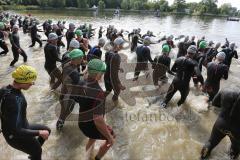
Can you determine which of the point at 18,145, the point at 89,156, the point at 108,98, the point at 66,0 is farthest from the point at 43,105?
the point at 66,0

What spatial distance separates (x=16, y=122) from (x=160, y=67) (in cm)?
602

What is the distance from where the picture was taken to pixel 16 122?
332cm

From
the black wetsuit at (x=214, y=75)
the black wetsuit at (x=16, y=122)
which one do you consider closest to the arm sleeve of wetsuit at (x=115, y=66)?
the black wetsuit at (x=214, y=75)

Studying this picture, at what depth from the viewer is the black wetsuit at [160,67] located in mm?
8219

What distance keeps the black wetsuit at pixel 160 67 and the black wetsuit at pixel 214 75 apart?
53.6 inches

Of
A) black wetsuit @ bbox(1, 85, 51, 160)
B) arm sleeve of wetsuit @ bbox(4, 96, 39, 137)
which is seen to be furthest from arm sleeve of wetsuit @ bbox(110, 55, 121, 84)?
arm sleeve of wetsuit @ bbox(4, 96, 39, 137)

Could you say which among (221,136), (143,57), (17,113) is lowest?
(221,136)

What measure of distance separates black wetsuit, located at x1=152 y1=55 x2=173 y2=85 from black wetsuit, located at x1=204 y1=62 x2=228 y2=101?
1.36 metres

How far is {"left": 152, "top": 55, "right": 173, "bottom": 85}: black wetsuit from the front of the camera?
324 inches

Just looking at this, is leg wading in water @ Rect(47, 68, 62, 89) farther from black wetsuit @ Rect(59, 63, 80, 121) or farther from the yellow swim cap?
the yellow swim cap

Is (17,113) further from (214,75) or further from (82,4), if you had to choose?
(82,4)

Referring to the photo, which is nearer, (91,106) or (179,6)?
(91,106)

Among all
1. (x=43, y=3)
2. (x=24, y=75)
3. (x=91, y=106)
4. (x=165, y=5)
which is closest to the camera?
(x=24, y=75)

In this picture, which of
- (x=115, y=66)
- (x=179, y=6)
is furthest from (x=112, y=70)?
(x=179, y=6)
